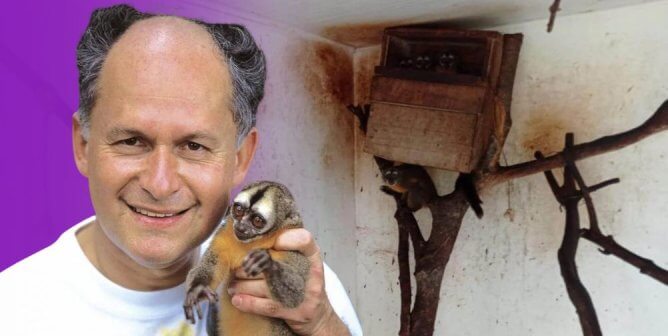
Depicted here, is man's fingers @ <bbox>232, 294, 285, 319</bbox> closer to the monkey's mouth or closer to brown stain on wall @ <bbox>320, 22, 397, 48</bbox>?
the monkey's mouth

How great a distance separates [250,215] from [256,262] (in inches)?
6.0

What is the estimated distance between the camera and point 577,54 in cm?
354

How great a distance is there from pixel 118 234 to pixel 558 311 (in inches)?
113

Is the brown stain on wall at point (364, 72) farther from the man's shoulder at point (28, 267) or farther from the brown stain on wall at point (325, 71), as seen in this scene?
the man's shoulder at point (28, 267)

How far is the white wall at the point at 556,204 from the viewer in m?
3.34

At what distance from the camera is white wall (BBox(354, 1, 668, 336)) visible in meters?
3.34

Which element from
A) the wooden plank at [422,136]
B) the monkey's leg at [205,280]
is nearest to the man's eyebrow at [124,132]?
the monkey's leg at [205,280]

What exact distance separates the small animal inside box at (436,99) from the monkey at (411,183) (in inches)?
5.9

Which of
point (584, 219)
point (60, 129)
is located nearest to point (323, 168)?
point (584, 219)

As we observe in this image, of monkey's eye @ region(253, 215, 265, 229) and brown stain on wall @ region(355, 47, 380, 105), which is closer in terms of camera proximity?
monkey's eye @ region(253, 215, 265, 229)

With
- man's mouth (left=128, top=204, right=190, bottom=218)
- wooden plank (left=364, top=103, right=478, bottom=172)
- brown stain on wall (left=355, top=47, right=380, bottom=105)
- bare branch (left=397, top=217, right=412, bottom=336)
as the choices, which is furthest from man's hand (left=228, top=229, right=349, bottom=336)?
brown stain on wall (left=355, top=47, right=380, bottom=105)

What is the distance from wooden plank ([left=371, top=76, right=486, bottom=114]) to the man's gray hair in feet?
5.16

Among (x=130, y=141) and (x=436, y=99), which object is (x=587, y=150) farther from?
(x=130, y=141)

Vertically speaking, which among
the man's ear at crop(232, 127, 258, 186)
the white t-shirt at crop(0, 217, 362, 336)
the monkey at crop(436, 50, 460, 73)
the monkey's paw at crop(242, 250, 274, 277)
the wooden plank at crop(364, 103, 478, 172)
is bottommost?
the white t-shirt at crop(0, 217, 362, 336)
